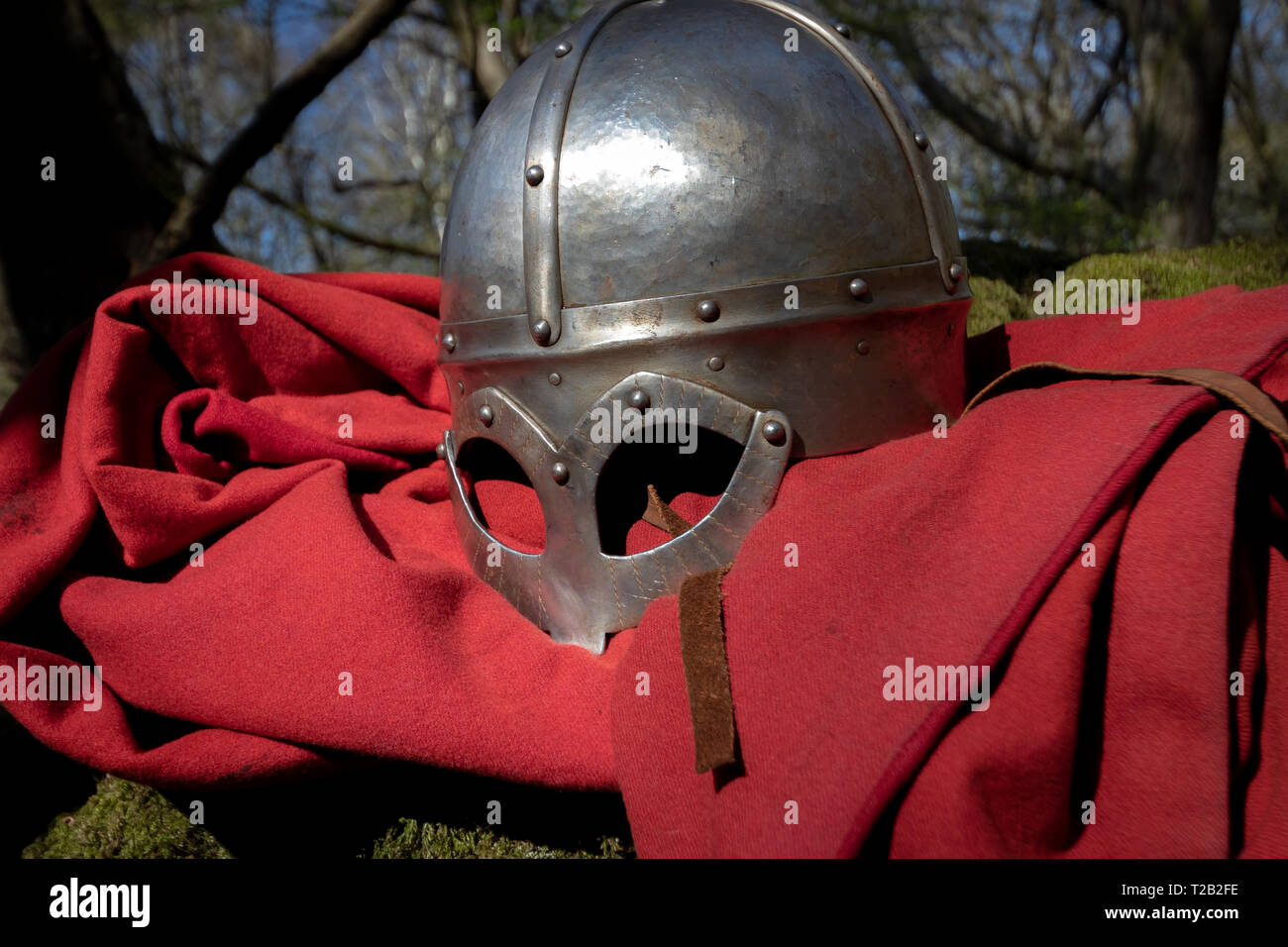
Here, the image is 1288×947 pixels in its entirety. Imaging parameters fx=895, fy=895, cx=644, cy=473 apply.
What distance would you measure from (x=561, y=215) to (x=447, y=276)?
0.28 metres

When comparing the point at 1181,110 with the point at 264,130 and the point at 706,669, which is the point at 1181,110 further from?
the point at 706,669

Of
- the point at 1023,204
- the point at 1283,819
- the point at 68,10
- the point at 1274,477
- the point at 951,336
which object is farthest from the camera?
the point at 1023,204

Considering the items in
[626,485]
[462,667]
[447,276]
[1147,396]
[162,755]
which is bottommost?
[162,755]

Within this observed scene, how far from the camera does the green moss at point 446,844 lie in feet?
4.43

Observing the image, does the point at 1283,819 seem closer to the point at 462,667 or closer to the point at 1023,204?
the point at 462,667

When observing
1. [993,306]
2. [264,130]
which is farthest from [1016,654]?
[264,130]

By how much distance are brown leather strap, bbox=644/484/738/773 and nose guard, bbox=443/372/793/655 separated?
0.11 meters

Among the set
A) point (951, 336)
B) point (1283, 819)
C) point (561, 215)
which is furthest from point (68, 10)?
point (1283, 819)

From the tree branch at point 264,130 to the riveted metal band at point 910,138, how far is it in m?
1.72

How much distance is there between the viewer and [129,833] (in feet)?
4.69

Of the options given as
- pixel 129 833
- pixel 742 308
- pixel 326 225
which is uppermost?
pixel 326 225

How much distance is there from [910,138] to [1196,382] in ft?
1.92

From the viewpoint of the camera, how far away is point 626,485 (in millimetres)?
1549

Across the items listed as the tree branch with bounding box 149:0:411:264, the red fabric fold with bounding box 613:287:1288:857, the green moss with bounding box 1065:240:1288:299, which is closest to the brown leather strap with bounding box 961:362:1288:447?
the red fabric fold with bounding box 613:287:1288:857
